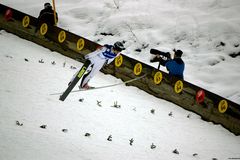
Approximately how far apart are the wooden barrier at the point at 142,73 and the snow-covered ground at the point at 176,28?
2.22 m

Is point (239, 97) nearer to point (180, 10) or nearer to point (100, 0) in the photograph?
point (180, 10)

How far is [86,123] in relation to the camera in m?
7.24

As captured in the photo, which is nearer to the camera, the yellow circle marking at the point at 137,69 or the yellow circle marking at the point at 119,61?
the yellow circle marking at the point at 137,69

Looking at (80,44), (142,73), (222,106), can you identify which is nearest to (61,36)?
(80,44)

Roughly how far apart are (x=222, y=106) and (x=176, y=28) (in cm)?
671

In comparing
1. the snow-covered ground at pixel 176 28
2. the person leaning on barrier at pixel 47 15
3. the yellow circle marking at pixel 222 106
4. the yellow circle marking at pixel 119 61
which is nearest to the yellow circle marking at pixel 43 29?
the person leaning on barrier at pixel 47 15

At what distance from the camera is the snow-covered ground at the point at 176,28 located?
13.1 meters

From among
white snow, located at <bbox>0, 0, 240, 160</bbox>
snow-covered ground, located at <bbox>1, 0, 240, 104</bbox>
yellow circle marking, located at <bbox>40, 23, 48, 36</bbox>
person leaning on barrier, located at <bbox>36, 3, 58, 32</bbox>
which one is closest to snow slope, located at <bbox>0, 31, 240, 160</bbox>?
white snow, located at <bbox>0, 0, 240, 160</bbox>

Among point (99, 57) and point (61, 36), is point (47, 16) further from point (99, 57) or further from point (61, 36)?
point (99, 57)

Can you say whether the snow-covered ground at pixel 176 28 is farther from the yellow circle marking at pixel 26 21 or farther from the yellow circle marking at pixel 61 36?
the yellow circle marking at pixel 26 21

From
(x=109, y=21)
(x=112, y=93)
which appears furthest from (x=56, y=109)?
(x=109, y=21)

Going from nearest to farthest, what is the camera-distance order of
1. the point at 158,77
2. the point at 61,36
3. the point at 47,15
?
the point at 158,77, the point at 61,36, the point at 47,15

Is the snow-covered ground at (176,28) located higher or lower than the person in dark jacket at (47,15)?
higher

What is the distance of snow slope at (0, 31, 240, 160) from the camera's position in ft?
19.1
